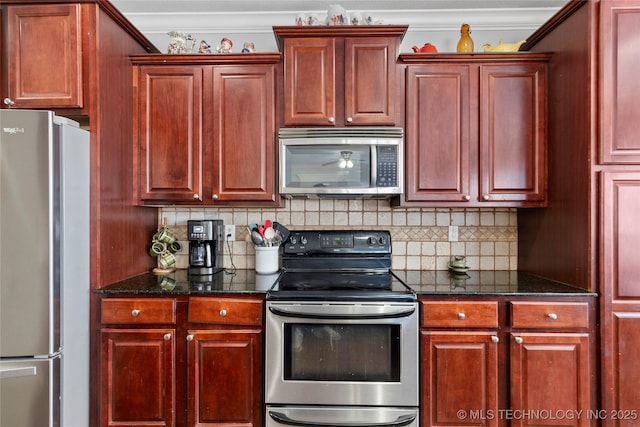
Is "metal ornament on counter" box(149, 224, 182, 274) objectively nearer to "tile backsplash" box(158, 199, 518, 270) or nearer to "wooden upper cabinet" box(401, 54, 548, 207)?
"tile backsplash" box(158, 199, 518, 270)

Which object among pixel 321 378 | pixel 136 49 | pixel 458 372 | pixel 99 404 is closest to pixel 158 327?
pixel 99 404

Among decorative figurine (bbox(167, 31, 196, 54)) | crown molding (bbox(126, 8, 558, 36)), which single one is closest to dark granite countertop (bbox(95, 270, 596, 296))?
decorative figurine (bbox(167, 31, 196, 54))

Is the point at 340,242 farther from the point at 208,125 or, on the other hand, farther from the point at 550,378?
the point at 550,378

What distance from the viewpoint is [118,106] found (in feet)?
6.43

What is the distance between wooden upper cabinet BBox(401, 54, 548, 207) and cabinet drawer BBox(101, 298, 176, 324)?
1.51 m

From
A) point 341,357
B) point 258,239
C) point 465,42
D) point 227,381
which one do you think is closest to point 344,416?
point 341,357

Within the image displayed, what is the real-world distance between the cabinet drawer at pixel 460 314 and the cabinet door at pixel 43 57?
6.84 feet

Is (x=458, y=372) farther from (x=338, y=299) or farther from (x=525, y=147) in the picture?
(x=525, y=147)

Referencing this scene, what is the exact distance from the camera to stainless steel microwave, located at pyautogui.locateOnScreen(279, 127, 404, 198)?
6.53 ft

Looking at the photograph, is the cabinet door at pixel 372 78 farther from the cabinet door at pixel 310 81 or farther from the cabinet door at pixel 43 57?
the cabinet door at pixel 43 57

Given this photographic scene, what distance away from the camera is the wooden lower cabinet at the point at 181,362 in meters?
1.73

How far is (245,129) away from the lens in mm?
2082

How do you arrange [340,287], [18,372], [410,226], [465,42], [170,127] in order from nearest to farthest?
[18,372]
[340,287]
[170,127]
[465,42]
[410,226]

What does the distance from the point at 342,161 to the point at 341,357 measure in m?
1.07
